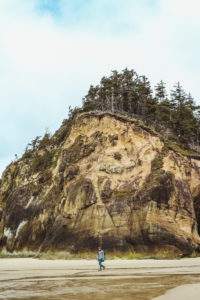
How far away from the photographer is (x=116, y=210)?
33219mm

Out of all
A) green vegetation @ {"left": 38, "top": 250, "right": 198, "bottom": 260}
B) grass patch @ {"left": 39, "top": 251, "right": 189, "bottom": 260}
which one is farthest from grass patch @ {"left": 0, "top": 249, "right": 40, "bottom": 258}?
green vegetation @ {"left": 38, "top": 250, "right": 198, "bottom": 260}

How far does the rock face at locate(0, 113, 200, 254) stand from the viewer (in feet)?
104

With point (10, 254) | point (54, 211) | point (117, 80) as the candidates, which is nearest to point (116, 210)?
point (54, 211)

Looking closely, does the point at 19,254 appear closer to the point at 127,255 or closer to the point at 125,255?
the point at 125,255

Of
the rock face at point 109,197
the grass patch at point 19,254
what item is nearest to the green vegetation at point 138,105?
the rock face at point 109,197

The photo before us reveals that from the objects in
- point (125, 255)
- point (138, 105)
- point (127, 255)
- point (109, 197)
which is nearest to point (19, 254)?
point (109, 197)

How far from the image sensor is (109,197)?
34.6m

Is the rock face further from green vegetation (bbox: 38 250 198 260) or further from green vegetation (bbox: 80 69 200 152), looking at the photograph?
green vegetation (bbox: 80 69 200 152)

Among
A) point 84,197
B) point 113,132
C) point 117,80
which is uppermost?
point 117,80

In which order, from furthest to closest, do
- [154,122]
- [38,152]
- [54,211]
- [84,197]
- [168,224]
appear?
[38,152], [154,122], [54,211], [84,197], [168,224]

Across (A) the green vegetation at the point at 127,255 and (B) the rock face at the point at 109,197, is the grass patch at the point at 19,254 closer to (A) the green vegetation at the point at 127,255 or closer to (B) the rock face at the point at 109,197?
(B) the rock face at the point at 109,197

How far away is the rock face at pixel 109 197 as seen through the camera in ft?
104

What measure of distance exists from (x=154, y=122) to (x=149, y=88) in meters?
9.06

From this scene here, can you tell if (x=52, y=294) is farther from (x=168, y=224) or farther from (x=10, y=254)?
(x=10, y=254)
